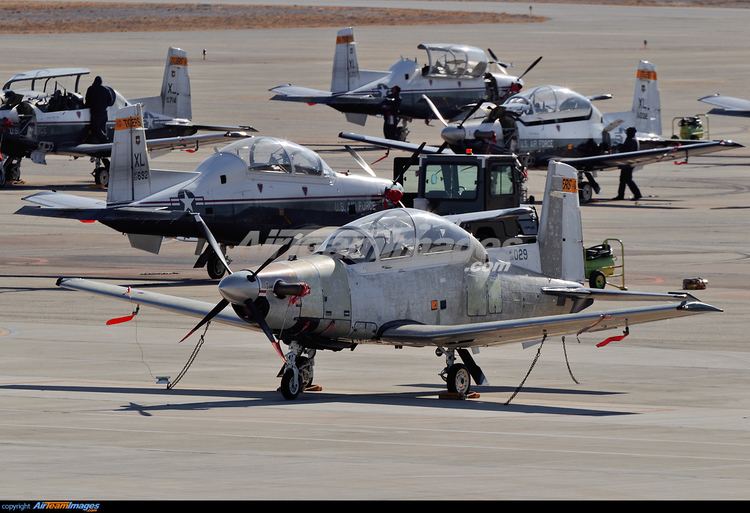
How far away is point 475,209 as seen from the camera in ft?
102

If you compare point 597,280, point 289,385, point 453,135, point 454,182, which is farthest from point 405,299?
point 453,135

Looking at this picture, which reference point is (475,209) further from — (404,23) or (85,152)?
(404,23)

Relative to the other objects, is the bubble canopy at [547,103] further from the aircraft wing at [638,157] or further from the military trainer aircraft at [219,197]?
the military trainer aircraft at [219,197]

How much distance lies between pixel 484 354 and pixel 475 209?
9.17 meters

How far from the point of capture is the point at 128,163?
2923 centimetres

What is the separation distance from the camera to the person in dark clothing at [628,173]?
43.6 metres

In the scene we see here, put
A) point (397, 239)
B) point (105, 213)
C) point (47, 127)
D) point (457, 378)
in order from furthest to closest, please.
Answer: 1. point (47, 127)
2. point (105, 213)
3. point (397, 239)
4. point (457, 378)

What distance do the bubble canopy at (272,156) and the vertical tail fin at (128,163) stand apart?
1.54 meters

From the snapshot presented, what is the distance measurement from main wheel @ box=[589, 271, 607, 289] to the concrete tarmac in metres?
0.60

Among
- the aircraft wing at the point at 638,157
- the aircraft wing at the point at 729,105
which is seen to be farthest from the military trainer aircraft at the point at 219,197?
the aircraft wing at the point at 729,105

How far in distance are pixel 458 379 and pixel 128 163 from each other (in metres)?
12.1

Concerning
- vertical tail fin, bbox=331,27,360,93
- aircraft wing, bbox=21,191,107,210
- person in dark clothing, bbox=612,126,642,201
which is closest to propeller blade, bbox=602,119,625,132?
person in dark clothing, bbox=612,126,642,201

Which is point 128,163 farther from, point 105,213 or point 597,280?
point 597,280

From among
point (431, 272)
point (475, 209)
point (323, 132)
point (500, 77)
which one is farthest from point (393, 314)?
point (323, 132)
